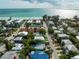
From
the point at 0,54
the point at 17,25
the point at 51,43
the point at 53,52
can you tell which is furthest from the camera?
the point at 17,25

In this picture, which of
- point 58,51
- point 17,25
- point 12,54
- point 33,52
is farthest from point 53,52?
point 17,25

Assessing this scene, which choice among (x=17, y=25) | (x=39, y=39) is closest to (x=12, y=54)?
(x=39, y=39)

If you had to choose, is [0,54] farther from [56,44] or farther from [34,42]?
[56,44]

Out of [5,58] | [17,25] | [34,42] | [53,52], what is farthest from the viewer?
[17,25]

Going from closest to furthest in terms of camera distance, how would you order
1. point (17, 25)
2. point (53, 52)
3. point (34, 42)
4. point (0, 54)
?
point (0, 54), point (53, 52), point (34, 42), point (17, 25)

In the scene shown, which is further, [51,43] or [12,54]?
[51,43]

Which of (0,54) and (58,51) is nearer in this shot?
(0,54)

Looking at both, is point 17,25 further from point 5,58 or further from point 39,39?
point 5,58

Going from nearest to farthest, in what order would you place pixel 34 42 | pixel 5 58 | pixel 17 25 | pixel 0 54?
pixel 5 58 → pixel 0 54 → pixel 34 42 → pixel 17 25

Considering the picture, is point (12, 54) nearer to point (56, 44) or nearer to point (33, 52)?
point (33, 52)
